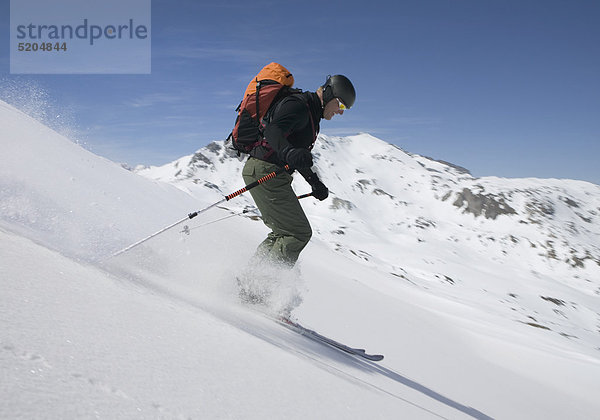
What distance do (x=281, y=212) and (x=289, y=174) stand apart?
21.8 inches

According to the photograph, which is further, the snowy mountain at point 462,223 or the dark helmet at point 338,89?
the snowy mountain at point 462,223

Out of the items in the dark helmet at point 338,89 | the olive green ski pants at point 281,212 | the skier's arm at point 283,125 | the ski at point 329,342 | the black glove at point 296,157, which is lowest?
the ski at point 329,342

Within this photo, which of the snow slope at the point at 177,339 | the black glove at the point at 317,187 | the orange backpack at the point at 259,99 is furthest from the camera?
the black glove at the point at 317,187

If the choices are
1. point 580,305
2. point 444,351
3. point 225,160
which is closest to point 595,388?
point 444,351

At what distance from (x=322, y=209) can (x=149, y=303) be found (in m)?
127

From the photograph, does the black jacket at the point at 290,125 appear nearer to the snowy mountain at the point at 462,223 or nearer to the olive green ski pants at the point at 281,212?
the olive green ski pants at the point at 281,212

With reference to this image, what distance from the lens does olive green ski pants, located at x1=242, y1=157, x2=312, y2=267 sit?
5.05 m

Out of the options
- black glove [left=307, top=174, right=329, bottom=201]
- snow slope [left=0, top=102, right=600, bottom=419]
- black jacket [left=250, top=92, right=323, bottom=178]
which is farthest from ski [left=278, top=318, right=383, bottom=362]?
black jacket [left=250, top=92, right=323, bottom=178]

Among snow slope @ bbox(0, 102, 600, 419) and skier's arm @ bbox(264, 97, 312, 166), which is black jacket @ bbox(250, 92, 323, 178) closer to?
skier's arm @ bbox(264, 97, 312, 166)

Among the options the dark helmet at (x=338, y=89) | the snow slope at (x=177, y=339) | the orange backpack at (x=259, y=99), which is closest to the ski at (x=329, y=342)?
the snow slope at (x=177, y=339)

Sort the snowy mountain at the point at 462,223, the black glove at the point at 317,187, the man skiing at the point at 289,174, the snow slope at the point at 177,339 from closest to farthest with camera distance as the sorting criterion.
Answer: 1. the snow slope at the point at 177,339
2. the man skiing at the point at 289,174
3. the black glove at the point at 317,187
4. the snowy mountain at the point at 462,223

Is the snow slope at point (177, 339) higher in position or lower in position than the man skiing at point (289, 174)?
lower

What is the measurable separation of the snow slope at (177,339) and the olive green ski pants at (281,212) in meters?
0.90

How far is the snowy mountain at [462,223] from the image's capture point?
67.4m
